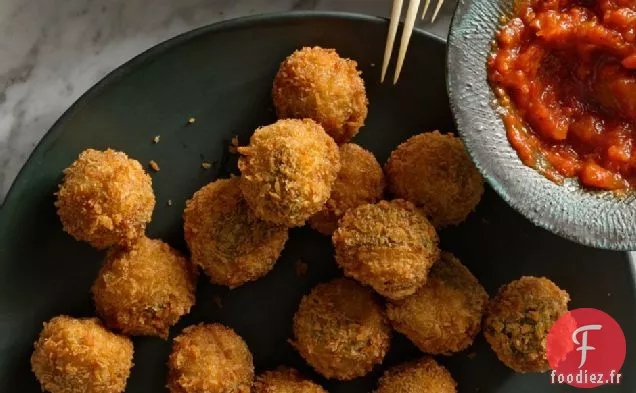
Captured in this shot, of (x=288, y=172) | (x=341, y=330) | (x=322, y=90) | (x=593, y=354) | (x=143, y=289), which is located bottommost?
(x=593, y=354)

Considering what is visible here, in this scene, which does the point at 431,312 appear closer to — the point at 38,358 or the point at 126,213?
the point at 126,213

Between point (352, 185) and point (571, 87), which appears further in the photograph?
point (352, 185)

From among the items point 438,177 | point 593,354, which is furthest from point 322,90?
point 593,354

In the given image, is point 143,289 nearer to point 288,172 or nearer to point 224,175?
point 224,175

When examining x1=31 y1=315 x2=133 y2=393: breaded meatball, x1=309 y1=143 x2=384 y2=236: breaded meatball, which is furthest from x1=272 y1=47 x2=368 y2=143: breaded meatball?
x1=31 y1=315 x2=133 y2=393: breaded meatball

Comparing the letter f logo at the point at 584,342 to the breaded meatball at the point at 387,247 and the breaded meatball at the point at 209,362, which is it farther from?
the breaded meatball at the point at 209,362
